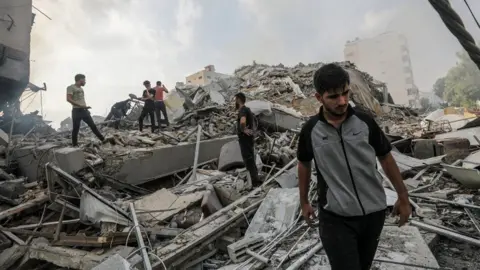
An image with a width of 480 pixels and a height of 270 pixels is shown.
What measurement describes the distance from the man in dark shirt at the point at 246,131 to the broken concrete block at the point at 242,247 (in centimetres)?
213

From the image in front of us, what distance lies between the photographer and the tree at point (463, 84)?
31.6 m

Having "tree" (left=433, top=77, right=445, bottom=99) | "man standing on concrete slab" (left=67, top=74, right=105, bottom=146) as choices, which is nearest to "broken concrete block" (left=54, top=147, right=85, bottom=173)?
"man standing on concrete slab" (left=67, top=74, right=105, bottom=146)

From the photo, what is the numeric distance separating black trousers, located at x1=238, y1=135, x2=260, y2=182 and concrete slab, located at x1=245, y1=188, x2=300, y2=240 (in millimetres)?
1157

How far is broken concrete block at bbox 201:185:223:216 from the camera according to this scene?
4707mm

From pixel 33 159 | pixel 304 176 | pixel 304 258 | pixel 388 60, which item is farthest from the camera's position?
pixel 388 60

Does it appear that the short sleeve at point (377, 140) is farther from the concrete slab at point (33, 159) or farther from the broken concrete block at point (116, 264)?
the concrete slab at point (33, 159)

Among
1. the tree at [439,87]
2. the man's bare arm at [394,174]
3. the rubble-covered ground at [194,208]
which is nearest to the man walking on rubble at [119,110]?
the rubble-covered ground at [194,208]

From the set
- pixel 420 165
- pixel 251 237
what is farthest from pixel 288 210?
pixel 420 165

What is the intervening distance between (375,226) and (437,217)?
251 centimetres

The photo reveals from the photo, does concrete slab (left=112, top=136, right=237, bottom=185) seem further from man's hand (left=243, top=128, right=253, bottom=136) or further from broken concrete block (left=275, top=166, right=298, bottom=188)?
broken concrete block (left=275, top=166, right=298, bottom=188)

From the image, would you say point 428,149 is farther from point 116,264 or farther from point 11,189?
point 11,189

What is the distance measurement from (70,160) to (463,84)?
37370 millimetres

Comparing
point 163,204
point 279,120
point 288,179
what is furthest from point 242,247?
point 279,120

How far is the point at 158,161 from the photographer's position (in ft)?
22.5
